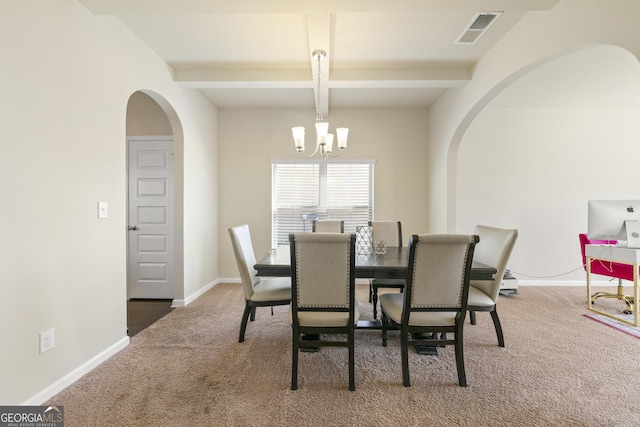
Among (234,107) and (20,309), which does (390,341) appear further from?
(234,107)

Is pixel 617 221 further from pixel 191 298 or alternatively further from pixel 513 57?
pixel 191 298

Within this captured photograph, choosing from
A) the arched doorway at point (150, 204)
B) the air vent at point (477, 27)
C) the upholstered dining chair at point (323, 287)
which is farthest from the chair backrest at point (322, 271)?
the arched doorway at point (150, 204)

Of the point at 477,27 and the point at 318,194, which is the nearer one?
the point at 477,27

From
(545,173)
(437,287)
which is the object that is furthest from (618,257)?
(437,287)

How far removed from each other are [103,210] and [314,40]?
2228mm

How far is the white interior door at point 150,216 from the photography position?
3953 millimetres

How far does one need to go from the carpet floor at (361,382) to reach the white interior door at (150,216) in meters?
1.17

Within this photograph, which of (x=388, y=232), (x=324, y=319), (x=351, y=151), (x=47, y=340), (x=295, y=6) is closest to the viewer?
(x=47, y=340)

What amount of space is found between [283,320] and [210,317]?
0.80 metres

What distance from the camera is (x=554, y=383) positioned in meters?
2.05

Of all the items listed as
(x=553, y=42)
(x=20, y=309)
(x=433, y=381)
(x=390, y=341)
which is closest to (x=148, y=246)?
(x=20, y=309)

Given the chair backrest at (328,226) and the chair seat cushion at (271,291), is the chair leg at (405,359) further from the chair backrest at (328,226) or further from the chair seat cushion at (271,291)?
the chair backrest at (328,226)

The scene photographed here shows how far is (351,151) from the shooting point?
478 cm

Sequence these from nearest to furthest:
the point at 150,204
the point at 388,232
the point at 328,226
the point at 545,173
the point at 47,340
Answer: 1. the point at 47,340
2. the point at 388,232
3. the point at 328,226
4. the point at 150,204
5. the point at 545,173
